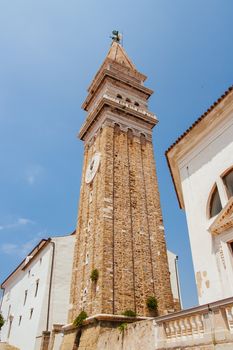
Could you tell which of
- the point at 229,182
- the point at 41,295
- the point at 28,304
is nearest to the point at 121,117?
the point at 41,295

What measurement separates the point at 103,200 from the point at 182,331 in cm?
1087

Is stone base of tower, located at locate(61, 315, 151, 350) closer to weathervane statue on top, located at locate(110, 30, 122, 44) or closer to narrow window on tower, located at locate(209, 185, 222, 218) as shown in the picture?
narrow window on tower, located at locate(209, 185, 222, 218)

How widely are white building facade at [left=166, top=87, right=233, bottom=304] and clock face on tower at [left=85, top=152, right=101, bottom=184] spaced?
1007 centimetres

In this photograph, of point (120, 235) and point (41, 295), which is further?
point (41, 295)

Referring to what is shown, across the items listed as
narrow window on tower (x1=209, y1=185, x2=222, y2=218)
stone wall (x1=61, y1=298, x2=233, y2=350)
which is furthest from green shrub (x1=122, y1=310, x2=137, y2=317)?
narrow window on tower (x1=209, y1=185, x2=222, y2=218)

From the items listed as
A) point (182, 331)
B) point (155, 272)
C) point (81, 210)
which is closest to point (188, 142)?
point (182, 331)

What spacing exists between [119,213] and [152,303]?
5.05 m

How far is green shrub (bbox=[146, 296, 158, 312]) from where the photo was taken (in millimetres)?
14359

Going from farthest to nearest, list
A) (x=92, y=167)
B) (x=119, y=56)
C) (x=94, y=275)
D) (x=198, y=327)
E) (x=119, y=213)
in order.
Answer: (x=119, y=56) < (x=92, y=167) < (x=119, y=213) < (x=94, y=275) < (x=198, y=327)

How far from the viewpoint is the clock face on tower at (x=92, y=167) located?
19.8 m

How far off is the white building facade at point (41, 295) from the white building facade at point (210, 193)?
1499 centimetres

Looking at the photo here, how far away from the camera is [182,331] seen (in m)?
6.46

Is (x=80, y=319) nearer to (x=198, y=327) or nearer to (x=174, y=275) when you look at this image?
(x=198, y=327)

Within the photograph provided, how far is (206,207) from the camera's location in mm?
8523
